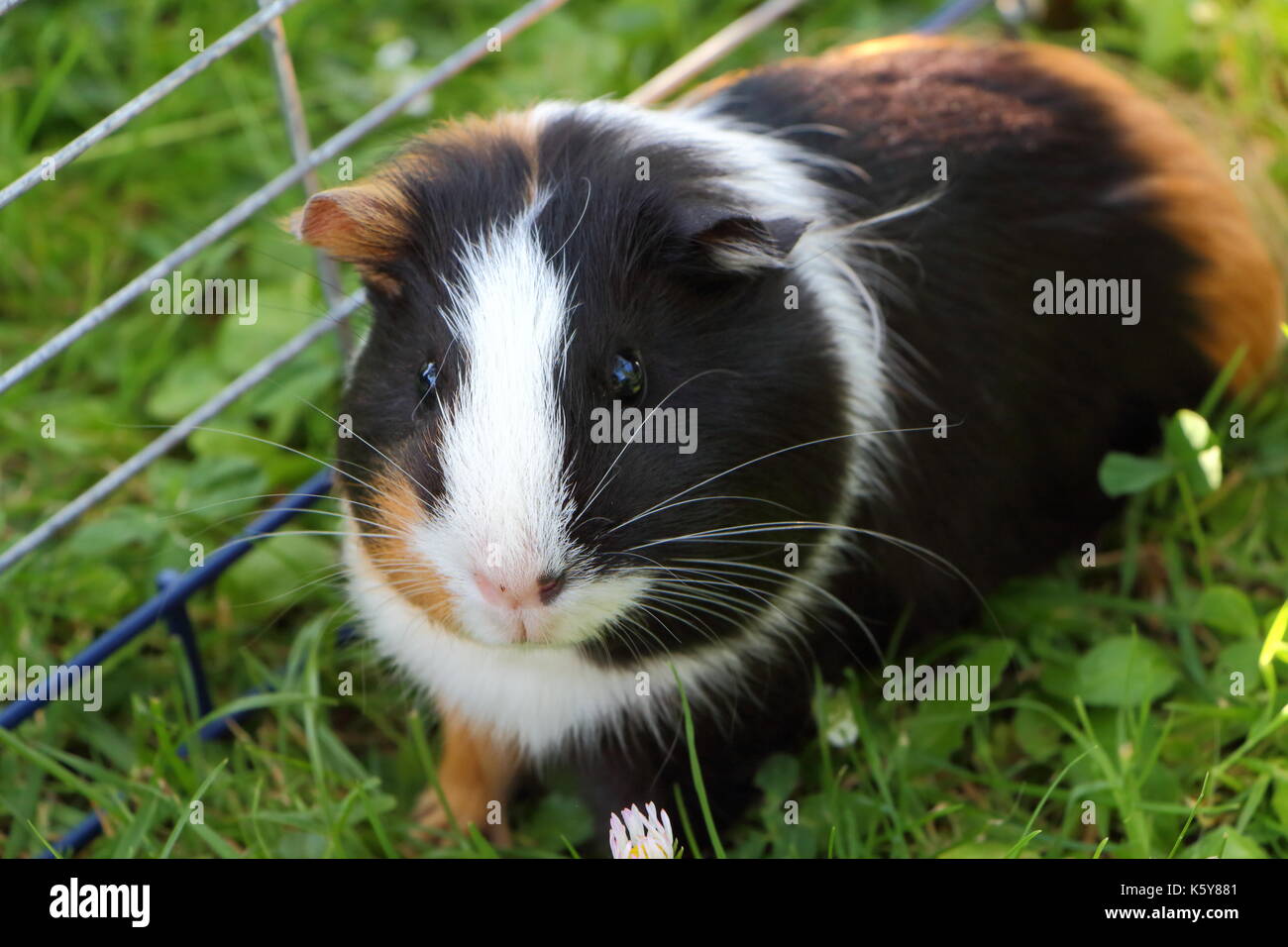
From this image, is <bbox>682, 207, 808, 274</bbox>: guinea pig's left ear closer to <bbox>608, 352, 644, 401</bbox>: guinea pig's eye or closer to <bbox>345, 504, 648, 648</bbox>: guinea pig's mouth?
<bbox>608, 352, 644, 401</bbox>: guinea pig's eye

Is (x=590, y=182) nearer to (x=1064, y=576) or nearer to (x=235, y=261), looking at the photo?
(x=1064, y=576)

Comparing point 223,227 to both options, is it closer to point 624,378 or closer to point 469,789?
point 624,378

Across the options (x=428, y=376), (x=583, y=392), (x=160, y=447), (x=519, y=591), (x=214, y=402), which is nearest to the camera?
(x=519, y=591)

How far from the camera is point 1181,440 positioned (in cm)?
337

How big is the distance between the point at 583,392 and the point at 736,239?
386mm

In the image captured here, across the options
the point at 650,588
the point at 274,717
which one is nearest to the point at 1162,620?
the point at 650,588

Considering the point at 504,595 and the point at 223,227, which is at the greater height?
the point at 223,227

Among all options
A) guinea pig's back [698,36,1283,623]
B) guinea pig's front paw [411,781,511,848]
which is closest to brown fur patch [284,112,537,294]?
guinea pig's back [698,36,1283,623]

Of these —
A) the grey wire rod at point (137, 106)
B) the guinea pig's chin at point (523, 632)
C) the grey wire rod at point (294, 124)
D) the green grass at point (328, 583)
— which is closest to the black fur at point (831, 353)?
the guinea pig's chin at point (523, 632)

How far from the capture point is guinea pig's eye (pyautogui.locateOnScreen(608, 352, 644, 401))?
7.89 ft

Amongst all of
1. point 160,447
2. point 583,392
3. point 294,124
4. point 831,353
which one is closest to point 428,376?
point 583,392

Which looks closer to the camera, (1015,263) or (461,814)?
(1015,263)

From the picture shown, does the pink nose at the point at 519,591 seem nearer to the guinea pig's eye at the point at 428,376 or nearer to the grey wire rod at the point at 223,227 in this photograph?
the guinea pig's eye at the point at 428,376

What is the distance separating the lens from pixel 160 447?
10.5 feet
